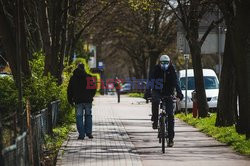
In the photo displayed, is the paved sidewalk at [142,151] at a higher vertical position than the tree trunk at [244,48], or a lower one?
lower

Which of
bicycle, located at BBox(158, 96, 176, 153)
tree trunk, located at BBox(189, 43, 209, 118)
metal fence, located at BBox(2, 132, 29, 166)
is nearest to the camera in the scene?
metal fence, located at BBox(2, 132, 29, 166)

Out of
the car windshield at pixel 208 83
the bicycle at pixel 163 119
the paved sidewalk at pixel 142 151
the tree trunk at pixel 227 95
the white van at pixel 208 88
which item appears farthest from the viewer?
the car windshield at pixel 208 83

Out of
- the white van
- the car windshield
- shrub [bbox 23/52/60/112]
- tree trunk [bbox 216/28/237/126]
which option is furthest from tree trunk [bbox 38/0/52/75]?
the car windshield

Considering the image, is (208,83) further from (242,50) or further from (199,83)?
(242,50)

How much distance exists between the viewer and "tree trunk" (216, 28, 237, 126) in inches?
716

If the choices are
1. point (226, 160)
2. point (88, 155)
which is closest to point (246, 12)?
point (226, 160)

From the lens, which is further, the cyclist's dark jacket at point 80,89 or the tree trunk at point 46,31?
the tree trunk at point 46,31

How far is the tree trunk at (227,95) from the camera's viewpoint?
→ 1819 cm

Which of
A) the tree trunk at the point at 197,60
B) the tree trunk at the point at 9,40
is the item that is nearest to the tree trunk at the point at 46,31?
the tree trunk at the point at 9,40

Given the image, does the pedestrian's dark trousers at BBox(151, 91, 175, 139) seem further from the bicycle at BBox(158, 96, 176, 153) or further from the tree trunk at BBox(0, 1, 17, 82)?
the tree trunk at BBox(0, 1, 17, 82)

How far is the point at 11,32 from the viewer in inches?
610

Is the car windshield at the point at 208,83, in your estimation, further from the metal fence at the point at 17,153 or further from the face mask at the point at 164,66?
the metal fence at the point at 17,153

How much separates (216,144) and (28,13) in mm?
15138

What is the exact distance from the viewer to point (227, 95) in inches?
722
